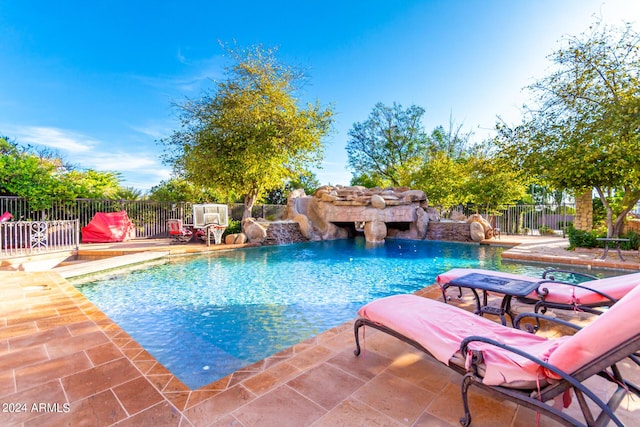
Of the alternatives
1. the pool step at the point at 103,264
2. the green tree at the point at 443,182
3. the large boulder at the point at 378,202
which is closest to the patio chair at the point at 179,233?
the pool step at the point at 103,264

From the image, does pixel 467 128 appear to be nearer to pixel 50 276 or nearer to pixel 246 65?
pixel 246 65

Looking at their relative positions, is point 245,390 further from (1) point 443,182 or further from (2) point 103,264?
(1) point 443,182

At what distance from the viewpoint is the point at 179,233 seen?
12258 mm

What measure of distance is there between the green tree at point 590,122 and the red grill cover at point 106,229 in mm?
15449

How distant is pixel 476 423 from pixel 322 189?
46.2ft

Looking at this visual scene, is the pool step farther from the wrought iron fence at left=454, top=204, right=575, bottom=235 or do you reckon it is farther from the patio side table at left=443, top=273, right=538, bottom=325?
the wrought iron fence at left=454, top=204, right=575, bottom=235

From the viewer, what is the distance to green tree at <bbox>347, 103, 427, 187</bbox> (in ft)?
85.9

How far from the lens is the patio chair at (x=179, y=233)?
1208 centimetres

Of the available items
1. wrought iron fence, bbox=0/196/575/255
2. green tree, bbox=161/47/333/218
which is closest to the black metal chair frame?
wrought iron fence, bbox=0/196/575/255

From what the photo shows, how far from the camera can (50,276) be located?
545 centimetres

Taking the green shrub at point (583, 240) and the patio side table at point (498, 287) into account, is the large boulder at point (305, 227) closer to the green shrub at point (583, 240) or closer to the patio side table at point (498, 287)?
the green shrub at point (583, 240)

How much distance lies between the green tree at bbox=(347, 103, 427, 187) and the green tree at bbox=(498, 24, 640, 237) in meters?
15.3

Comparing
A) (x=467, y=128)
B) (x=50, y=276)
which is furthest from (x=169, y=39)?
(x=467, y=128)

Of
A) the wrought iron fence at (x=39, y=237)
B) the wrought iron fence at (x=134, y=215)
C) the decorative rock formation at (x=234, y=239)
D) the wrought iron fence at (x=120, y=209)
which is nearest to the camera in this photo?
the wrought iron fence at (x=39, y=237)
